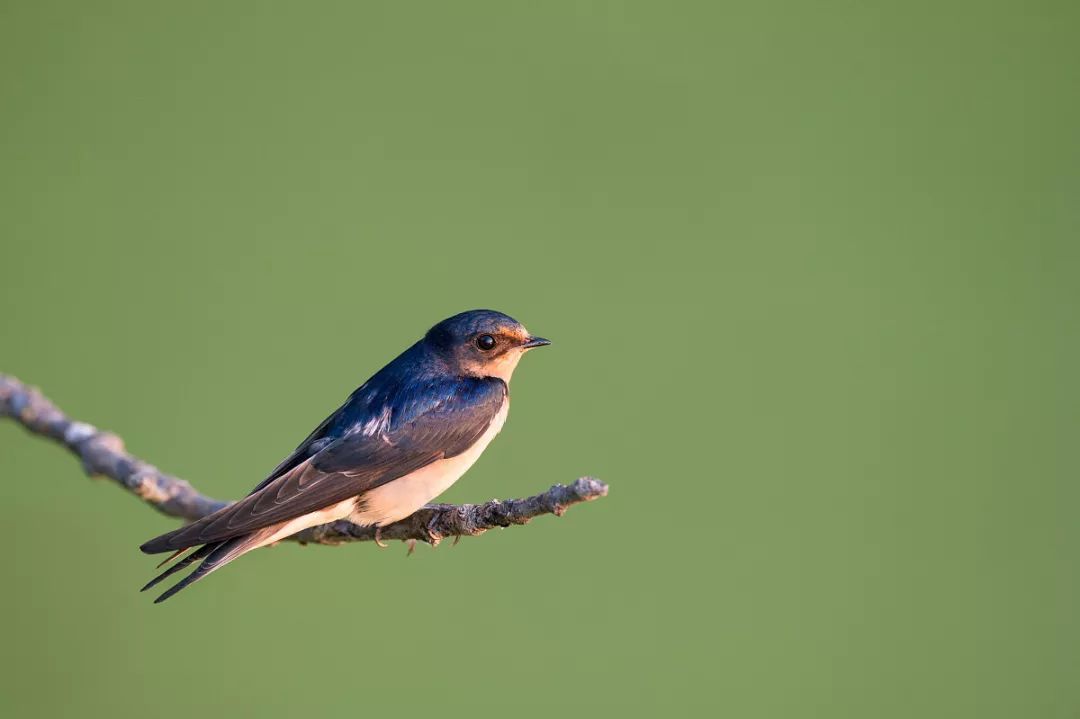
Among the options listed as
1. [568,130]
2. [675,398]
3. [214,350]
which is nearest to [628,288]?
[675,398]

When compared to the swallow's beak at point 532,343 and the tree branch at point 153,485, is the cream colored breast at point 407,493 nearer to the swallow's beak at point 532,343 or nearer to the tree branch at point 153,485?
the tree branch at point 153,485

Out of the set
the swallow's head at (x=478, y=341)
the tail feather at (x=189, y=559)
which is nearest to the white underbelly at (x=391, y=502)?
the tail feather at (x=189, y=559)

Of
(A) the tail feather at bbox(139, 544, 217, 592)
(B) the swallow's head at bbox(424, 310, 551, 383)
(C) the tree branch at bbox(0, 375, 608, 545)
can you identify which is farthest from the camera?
(B) the swallow's head at bbox(424, 310, 551, 383)

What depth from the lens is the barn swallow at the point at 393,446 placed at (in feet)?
5.24

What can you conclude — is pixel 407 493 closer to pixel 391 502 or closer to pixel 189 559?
pixel 391 502

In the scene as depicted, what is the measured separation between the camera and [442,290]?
8.34 ft

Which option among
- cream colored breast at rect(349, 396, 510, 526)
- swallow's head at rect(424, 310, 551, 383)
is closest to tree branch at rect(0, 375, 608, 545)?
cream colored breast at rect(349, 396, 510, 526)

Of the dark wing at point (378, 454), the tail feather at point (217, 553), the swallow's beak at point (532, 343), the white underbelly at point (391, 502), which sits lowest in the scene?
the tail feather at point (217, 553)

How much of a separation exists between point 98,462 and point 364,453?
45 cm

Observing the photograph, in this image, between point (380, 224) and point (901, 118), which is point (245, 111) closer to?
point (380, 224)

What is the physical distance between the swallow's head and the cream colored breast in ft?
0.67

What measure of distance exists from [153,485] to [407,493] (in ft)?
1.35

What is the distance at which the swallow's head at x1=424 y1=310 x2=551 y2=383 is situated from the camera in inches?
78.4

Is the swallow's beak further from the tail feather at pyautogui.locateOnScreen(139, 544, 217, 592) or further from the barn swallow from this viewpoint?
the tail feather at pyautogui.locateOnScreen(139, 544, 217, 592)
